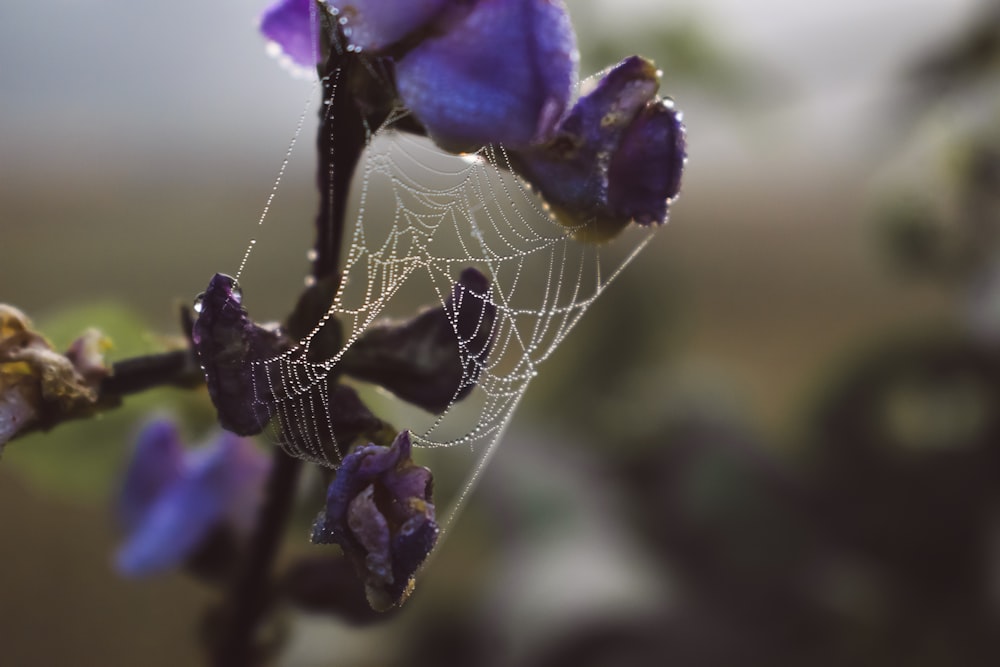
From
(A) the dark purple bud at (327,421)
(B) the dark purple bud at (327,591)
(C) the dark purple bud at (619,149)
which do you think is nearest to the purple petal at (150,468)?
(B) the dark purple bud at (327,591)

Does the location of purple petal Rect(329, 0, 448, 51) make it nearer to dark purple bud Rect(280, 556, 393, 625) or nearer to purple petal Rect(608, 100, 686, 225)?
purple petal Rect(608, 100, 686, 225)

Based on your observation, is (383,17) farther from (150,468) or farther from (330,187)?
(150,468)

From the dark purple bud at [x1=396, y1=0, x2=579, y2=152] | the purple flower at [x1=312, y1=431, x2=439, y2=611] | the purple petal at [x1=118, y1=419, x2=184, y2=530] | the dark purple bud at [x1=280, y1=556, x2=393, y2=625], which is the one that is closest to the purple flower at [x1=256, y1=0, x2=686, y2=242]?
the dark purple bud at [x1=396, y1=0, x2=579, y2=152]

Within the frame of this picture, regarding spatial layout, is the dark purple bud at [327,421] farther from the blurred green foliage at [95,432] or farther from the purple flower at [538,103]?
the blurred green foliage at [95,432]

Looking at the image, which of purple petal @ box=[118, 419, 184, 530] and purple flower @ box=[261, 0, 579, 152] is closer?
purple flower @ box=[261, 0, 579, 152]

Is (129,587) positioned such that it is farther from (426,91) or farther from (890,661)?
(426,91)

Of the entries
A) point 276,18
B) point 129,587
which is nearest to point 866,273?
point 129,587
